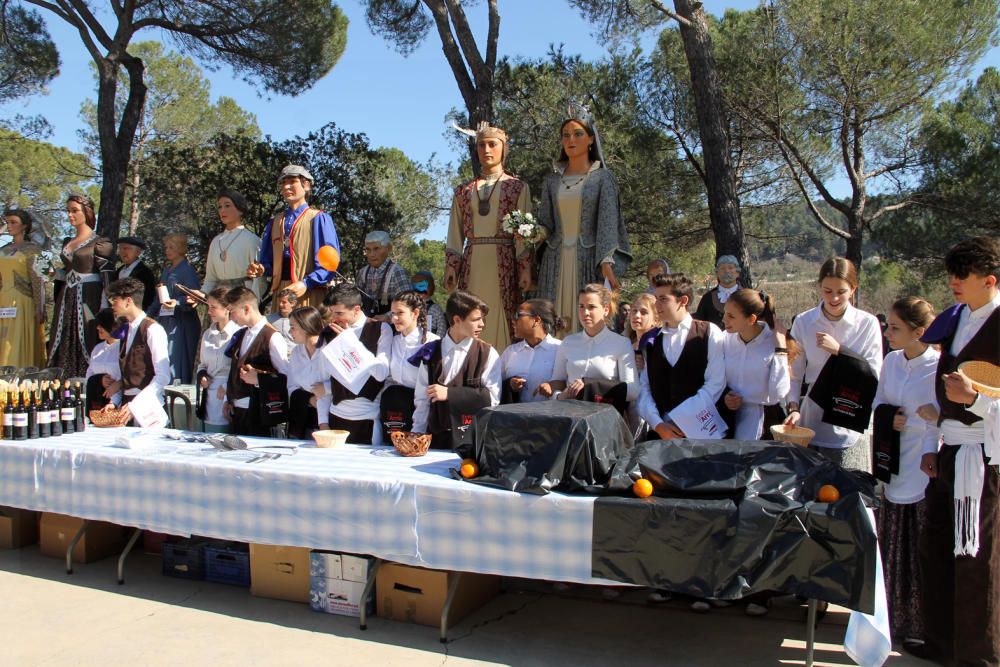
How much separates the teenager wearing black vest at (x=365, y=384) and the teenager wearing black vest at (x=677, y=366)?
55.1 inches

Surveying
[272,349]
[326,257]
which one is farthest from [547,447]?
[326,257]

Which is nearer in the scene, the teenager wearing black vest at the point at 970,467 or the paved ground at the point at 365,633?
the teenager wearing black vest at the point at 970,467

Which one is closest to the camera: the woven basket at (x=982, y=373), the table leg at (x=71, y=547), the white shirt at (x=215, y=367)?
the woven basket at (x=982, y=373)

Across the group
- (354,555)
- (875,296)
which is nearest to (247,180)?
(354,555)

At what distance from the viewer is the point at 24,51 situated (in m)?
11.4

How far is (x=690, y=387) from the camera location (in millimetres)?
3811

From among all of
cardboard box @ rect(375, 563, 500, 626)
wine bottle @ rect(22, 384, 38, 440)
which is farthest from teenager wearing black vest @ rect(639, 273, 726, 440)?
wine bottle @ rect(22, 384, 38, 440)

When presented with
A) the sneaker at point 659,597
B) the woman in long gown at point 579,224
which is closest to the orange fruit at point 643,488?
the sneaker at point 659,597

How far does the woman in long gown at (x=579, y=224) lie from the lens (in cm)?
522

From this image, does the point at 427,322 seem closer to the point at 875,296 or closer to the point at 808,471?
the point at 808,471

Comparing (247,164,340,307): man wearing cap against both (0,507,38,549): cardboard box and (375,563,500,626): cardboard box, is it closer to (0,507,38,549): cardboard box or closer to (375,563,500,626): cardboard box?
(0,507,38,549): cardboard box

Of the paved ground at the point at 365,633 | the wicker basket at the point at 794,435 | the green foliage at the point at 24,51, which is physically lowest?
the paved ground at the point at 365,633

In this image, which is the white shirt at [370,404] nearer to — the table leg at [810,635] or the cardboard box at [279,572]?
the cardboard box at [279,572]

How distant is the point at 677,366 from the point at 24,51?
1156 centimetres
